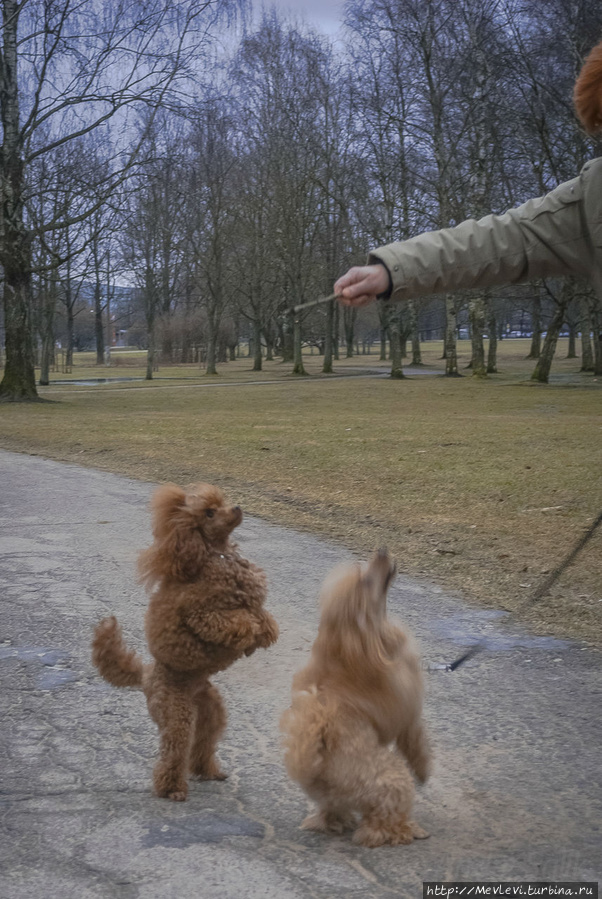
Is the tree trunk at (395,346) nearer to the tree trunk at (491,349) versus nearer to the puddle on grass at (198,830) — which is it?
the tree trunk at (491,349)

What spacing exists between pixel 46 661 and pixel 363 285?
2.58 meters

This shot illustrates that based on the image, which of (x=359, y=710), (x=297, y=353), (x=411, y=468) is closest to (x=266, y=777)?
(x=359, y=710)

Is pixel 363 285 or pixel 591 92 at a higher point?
pixel 591 92

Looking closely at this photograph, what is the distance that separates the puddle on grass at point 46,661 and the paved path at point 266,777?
12 millimetres

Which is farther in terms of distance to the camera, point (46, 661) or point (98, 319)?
point (98, 319)

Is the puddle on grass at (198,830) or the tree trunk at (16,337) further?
the tree trunk at (16,337)

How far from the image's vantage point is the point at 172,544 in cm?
307

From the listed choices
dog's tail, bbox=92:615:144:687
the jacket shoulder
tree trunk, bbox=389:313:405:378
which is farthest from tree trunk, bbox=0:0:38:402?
the jacket shoulder

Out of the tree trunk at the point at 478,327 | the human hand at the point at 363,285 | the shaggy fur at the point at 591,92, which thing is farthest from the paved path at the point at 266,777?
the tree trunk at the point at 478,327

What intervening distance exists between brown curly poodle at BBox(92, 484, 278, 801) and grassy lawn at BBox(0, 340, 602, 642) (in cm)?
249

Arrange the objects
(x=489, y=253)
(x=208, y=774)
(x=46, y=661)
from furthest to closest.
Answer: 1. (x=46, y=661)
2. (x=208, y=774)
3. (x=489, y=253)

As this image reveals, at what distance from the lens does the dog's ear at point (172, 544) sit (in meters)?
3.07

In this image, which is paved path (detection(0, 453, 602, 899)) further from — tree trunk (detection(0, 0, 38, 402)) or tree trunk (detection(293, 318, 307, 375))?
tree trunk (detection(293, 318, 307, 375))

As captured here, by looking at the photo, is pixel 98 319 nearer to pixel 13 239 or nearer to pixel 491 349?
pixel 491 349
